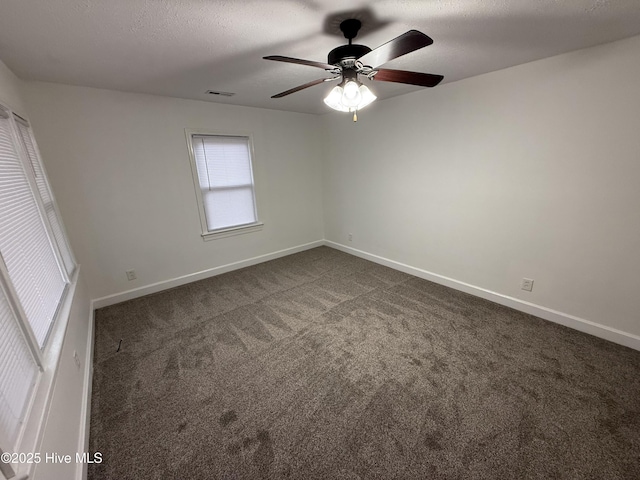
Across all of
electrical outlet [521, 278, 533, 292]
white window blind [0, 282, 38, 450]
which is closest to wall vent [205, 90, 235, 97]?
white window blind [0, 282, 38, 450]

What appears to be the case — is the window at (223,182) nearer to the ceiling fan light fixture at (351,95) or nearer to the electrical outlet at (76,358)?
the electrical outlet at (76,358)

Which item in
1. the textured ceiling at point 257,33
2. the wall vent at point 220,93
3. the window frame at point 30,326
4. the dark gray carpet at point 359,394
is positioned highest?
the wall vent at point 220,93

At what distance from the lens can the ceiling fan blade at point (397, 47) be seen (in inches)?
44.1

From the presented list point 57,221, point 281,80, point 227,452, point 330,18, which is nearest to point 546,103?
point 330,18

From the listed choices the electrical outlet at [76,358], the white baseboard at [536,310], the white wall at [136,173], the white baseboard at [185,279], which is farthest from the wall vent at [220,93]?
the white baseboard at [536,310]

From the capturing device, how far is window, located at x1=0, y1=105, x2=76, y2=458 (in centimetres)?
100

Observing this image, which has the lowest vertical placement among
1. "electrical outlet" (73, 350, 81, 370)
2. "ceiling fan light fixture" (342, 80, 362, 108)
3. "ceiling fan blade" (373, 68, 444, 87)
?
"electrical outlet" (73, 350, 81, 370)

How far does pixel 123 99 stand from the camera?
2.69 m

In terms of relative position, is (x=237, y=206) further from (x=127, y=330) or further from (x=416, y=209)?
(x=416, y=209)

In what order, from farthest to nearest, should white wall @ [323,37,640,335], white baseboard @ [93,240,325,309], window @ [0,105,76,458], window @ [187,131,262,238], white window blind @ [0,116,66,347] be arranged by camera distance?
1. window @ [187,131,262,238]
2. white baseboard @ [93,240,325,309]
3. white wall @ [323,37,640,335]
4. white window blind @ [0,116,66,347]
5. window @ [0,105,76,458]

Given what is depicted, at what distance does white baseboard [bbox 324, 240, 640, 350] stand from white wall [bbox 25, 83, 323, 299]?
7.96 feet

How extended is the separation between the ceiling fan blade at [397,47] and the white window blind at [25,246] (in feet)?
6.74

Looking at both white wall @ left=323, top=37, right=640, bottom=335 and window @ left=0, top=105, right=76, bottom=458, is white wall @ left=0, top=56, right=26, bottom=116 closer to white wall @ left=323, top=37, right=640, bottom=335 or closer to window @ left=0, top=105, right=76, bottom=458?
window @ left=0, top=105, right=76, bottom=458

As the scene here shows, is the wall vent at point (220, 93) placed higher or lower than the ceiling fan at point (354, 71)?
higher
